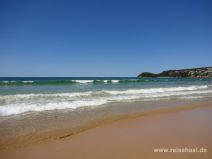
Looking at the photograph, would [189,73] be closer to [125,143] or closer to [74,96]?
[74,96]

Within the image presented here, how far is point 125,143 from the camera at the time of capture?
4410 millimetres

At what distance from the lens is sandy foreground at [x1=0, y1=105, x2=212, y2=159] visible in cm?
382

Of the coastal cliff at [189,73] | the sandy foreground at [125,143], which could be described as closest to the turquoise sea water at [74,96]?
the sandy foreground at [125,143]

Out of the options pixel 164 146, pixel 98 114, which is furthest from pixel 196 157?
pixel 98 114

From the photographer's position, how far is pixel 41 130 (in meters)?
5.39

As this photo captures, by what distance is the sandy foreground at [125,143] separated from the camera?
382 cm

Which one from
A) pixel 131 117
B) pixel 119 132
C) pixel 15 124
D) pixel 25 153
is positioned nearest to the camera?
pixel 25 153

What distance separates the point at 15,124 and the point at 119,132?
121 inches

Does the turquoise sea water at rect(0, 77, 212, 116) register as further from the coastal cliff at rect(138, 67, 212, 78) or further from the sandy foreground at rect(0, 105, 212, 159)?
the coastal cliff at rect(138, 67, 212, 78)

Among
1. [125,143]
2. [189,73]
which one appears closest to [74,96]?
[125,143]

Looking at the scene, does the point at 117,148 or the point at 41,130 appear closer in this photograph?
the point at 117,148

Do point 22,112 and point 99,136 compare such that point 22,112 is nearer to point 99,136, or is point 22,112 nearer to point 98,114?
point 98,114

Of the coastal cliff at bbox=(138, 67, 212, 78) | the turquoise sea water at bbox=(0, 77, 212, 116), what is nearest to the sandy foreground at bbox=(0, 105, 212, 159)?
the turquoise sea water at bbox=(0, 77, 212, 116)

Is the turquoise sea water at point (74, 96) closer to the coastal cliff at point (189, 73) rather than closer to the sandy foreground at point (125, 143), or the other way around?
the sandy foreground at point (125, 143)
